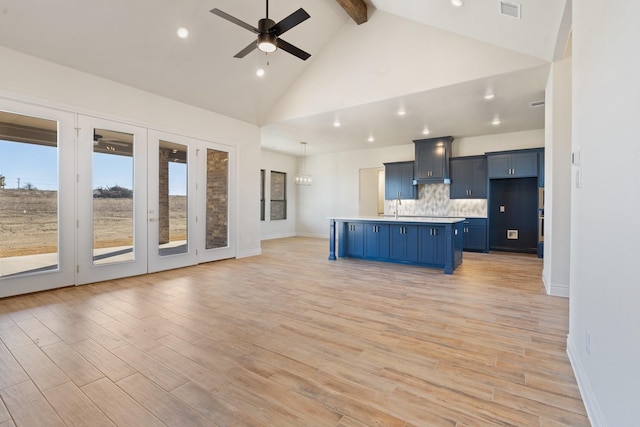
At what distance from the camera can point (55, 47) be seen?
3.79 metres

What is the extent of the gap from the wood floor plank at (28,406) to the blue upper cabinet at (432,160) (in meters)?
7.92

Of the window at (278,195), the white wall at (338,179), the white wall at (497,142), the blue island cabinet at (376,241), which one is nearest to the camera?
the blue island cabinet at (376,241)

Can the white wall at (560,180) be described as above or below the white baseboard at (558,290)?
above

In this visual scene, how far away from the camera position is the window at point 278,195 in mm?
10539

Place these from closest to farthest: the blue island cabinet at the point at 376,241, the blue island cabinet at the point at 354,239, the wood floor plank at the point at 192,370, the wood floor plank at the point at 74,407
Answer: the wood floor plank at the point at 74,407 < the wood floor plank at the point at 192,370 < the blue island cabinet at the point at 376,241 < the blue island cabinet at the point at 354,239

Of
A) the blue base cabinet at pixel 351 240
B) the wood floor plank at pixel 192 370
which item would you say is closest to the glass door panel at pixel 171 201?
the blue base cabinet at pixel 351 240

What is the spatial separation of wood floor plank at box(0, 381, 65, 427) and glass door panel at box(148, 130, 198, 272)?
338 cm

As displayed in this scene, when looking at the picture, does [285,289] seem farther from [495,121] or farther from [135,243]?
[495,121]

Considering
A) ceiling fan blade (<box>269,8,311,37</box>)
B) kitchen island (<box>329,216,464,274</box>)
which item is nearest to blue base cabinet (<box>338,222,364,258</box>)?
kitchen island (<box>329,216,464,274</box>)

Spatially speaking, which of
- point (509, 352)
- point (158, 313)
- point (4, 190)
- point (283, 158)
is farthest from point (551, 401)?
point (283, 158)

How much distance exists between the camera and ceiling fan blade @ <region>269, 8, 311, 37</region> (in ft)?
10.1

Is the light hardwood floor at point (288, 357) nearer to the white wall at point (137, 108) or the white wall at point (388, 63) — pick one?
the white wall at point (137, 108)

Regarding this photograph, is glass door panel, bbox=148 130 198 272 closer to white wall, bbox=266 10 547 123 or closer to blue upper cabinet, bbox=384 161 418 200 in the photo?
white wall, bbox=266 10 547 123

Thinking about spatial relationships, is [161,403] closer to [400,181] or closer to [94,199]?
[94,199]
